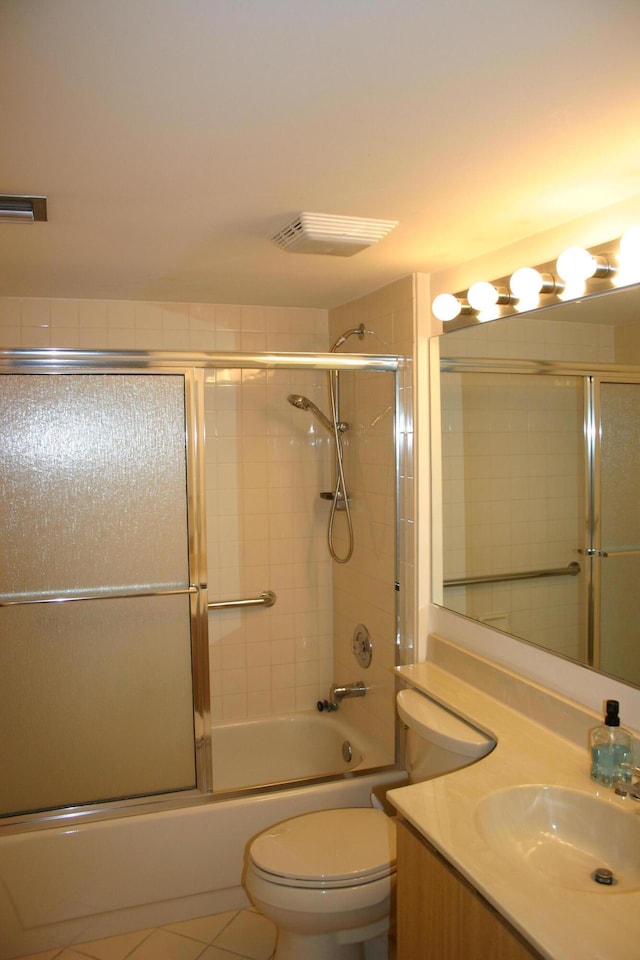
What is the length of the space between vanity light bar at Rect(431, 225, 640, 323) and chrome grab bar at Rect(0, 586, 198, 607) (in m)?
1.23

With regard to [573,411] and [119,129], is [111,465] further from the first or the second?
[573,411]

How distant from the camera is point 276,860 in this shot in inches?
76.7

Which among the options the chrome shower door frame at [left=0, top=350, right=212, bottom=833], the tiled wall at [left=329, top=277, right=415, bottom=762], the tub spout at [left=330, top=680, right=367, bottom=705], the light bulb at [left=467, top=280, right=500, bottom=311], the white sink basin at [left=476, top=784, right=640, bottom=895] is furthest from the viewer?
the tub spout at [left=330, top=680, right=367, bottom=705]

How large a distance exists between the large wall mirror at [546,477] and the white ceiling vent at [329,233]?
482 mm

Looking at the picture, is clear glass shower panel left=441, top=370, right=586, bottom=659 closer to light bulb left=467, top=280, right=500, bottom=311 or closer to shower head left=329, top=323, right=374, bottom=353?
light bulb left=467, top=280, right=500, bottom=311

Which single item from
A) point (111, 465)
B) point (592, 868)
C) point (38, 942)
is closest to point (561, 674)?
point (592, 868)

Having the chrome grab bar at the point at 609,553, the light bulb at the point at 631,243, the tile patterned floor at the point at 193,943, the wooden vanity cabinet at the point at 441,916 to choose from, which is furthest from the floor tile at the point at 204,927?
the light bulb at the point at 631,243

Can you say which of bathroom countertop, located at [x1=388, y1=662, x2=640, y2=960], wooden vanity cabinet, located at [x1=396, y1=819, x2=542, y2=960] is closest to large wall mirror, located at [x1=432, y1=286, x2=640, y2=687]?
bathroom countertop, located at [x1=388, y1=662, x2=640, y2=960]

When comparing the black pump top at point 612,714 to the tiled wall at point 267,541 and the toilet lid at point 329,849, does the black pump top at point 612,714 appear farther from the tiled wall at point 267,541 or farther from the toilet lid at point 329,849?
the tiled wall at point 267,541

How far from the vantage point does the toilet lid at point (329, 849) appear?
1898 millimetres

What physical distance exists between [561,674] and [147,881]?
1520 millimetres

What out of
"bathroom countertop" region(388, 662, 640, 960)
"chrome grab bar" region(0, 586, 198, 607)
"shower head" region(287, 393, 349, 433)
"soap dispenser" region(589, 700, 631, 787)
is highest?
"shower head" region(287, 393, 349, 433)

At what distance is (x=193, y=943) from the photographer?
2.32 m

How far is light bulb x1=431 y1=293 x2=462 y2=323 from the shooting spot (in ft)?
7.07
